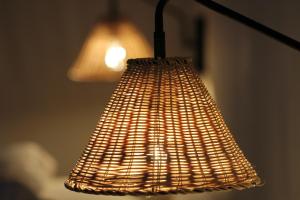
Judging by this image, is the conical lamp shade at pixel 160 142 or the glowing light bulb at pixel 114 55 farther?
the glowing light bulb at pixel 114 55

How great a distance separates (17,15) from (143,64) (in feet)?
5.02

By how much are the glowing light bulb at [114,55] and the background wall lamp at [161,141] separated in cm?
116

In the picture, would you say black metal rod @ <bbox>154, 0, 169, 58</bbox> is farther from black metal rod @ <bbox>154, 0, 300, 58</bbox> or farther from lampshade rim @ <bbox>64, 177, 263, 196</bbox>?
lampshade rim @ <bbox>64, 177, 263, 196</bbox>

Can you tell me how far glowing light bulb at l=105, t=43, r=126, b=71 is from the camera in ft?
7.88

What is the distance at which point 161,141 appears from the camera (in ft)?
3.76

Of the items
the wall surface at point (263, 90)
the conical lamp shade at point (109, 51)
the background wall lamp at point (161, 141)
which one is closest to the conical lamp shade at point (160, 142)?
the background wall lamp at point (161, 141)

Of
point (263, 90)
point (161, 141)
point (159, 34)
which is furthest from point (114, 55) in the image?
point (161, 141)

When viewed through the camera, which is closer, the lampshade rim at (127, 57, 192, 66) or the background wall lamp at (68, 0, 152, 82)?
the lampshade rim at (127, 57, 192, 66)

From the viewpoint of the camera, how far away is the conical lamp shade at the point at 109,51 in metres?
2.39

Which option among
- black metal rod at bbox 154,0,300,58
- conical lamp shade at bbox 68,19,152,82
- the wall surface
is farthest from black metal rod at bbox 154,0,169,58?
the wall surface

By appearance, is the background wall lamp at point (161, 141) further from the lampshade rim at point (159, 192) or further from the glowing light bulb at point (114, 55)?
the glowing light bulb at point (114, 55)

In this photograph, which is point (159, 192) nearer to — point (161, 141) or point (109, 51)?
point (161, 141)

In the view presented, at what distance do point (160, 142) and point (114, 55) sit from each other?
129 centimetres

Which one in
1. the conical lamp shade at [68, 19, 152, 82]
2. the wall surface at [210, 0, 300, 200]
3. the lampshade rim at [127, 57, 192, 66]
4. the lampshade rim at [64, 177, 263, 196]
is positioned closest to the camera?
the lampshade rim at [64, 177, 263, 196]
